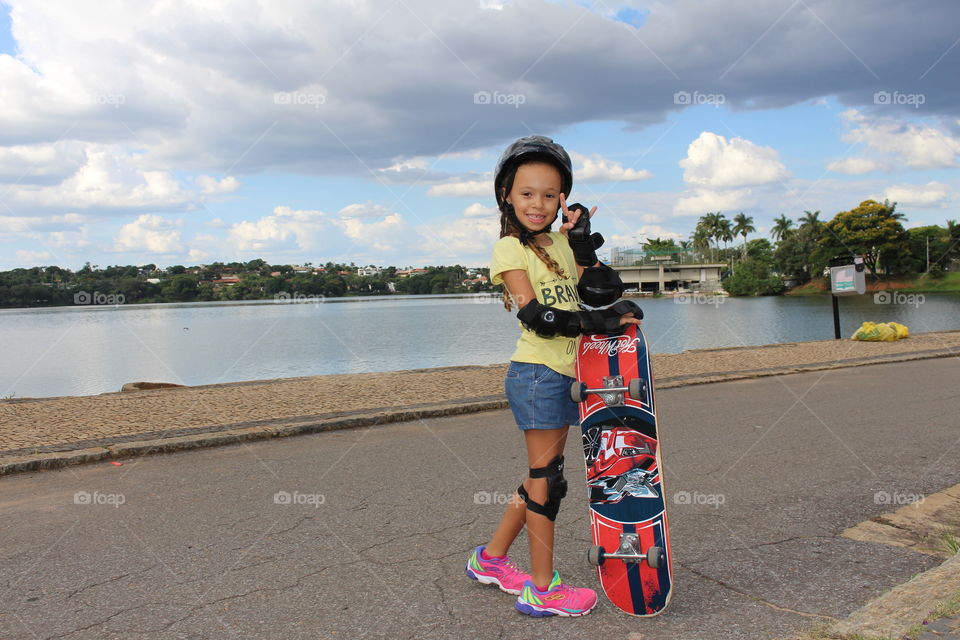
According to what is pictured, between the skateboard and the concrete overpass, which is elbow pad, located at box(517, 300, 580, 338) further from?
the concrete overpass

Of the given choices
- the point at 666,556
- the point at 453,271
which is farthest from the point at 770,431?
the point at 453,271

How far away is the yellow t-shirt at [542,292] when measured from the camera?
3229 millimetres

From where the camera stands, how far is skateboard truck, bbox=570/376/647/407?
10.2 feet

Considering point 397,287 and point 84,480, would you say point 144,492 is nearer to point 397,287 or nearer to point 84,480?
point 84,480

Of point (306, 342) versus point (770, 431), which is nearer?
point (770, 431)

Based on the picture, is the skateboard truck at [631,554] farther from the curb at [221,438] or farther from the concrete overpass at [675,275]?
the concrete overpass at [675,275]

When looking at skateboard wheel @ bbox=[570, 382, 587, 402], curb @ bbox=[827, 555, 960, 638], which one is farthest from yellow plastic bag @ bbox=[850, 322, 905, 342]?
skateboard wheel @ bbox=[570, 382, 587, 402]

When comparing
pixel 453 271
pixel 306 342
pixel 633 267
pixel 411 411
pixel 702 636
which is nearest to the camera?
pixel 702 636

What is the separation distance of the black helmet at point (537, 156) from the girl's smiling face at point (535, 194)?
43 millimetres

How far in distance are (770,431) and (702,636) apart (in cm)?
485

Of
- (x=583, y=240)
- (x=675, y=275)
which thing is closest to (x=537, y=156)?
(x=583, y=240)

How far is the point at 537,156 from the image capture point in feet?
11.0

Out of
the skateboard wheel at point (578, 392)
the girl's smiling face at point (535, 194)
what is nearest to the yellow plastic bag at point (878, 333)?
the girl's smiling face at point (535, 194)

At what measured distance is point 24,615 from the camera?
10.6ft
